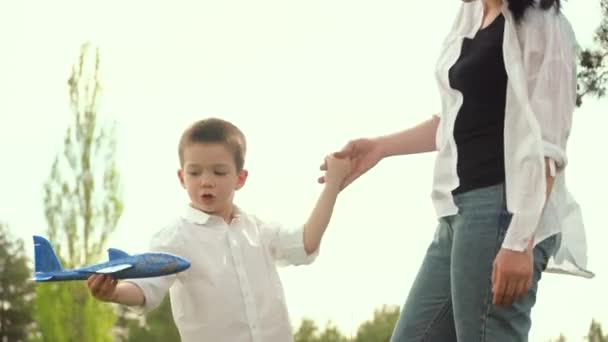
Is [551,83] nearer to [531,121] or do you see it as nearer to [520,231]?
[531,121]

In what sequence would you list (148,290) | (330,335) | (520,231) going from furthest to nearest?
(330,335) < (148,290) < (520,231)

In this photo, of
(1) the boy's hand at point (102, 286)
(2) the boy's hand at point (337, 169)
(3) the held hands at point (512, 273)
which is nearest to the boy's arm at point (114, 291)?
(1) the boy's hand at point (102, 286)

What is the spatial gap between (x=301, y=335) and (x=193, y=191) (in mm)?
7905

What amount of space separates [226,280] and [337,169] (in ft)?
1.41

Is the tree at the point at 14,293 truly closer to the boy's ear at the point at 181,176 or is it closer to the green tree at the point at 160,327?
the green tree at the point at 160,327

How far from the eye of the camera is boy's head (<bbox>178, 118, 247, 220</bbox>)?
3289 mm

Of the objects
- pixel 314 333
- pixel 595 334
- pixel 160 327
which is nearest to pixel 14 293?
pixel 160 327

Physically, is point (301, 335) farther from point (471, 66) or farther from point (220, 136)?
point (471, 66)

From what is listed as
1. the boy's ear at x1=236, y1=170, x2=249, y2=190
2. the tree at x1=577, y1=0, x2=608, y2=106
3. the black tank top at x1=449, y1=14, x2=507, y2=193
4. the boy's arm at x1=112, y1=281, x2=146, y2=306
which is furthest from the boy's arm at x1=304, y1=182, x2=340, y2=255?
the tree at x1=577, y1=0, x2=608, y2=106

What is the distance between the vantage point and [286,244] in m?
3.36

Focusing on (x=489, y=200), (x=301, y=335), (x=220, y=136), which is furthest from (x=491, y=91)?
(x=301, y=335)

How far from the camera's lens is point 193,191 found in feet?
10.8

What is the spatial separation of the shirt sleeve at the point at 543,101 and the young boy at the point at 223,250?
827 mm

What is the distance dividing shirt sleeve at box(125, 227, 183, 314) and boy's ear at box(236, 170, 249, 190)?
0.22 meters
